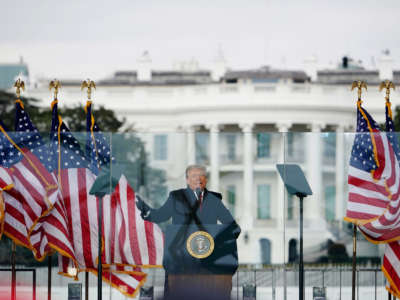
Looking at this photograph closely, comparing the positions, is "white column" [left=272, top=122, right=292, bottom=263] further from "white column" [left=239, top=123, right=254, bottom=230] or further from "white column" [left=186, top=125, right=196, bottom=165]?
"white column" [left=186, top=125, right=196, bottom=165]

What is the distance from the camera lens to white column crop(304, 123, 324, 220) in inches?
501

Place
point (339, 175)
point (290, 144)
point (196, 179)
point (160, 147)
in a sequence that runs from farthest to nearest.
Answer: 1. point (339, 175)
2. point (160, 147)
3. point (290, 144)
4. point (196, 179)

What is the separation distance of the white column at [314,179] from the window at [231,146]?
0.90m

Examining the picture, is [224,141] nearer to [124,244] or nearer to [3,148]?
[124,244]

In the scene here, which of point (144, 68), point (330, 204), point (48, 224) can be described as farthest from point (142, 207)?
point (144, 68)

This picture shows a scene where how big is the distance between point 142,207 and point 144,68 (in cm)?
5779

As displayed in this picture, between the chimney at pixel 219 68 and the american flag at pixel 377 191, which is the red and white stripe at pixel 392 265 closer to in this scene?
the american flag at pixel 377 191

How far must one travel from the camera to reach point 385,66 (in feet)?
235

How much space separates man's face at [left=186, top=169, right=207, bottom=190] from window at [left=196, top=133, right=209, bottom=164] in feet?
0.42

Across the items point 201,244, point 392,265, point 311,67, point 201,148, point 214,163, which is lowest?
point 392,265

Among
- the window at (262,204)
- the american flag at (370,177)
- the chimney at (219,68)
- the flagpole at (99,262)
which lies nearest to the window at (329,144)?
the american flag at (370,177)

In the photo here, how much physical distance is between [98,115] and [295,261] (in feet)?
111

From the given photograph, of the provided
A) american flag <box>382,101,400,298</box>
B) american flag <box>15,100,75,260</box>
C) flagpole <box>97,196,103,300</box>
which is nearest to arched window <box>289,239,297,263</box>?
american flag <box>382,101,400,298</box>

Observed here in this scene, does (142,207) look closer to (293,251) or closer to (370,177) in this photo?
(293,251)
